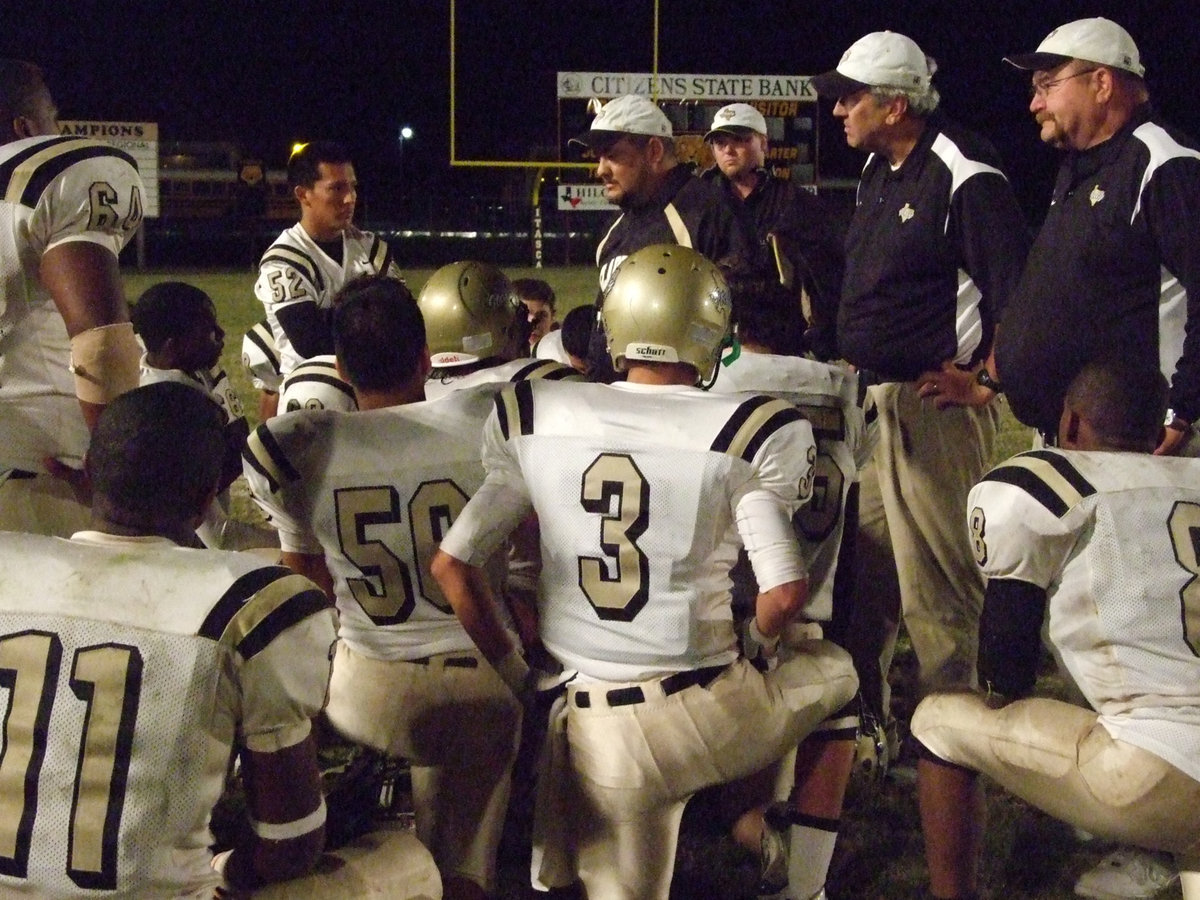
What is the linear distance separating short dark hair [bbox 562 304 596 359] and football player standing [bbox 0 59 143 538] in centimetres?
201

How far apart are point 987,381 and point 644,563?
6.74 feet

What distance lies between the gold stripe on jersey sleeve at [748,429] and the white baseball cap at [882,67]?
6.89 feet

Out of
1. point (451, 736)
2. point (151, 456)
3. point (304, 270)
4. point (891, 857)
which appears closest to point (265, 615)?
point (151, 456)

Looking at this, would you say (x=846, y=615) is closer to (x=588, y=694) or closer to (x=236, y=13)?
(x=588, y=694)

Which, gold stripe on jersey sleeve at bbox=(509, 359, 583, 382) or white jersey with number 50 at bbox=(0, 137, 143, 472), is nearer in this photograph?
white jersey with number 50 at bbox=(0, 137, 143, 472)

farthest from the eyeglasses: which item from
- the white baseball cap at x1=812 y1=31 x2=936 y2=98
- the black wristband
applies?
the black wristband

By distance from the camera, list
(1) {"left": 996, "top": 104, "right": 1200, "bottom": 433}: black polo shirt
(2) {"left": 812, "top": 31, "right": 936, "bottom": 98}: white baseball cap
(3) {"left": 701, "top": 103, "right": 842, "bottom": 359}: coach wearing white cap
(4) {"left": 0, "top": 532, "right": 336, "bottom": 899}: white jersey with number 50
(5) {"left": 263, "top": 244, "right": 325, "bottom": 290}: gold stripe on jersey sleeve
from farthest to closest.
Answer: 1. (5) {"left": 263, "top": 244, "right": 325, "bottom": 290}: gold stripe on jersey sleeve
2. (3) {"left": 701, "top": 103, "right": 842, "bottom": 359}: coach wearing white cap
3. (2) {"left": 812, "top": 31, "right": 936, "bottom": 98}: white baseball cap
4. (1) {"left": 996, "top": 104, "right": 1200, "bottom": 433}: black polo shirt
5. (4) {"left": 0, "top": 532, "right": 336, "bottom": 899}: white jersey with number 50

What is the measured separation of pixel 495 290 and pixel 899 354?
153cm

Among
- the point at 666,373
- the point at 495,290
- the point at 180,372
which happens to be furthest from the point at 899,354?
the point at 180,372

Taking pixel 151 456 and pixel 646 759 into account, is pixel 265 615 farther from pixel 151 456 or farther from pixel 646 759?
pixel 646 759

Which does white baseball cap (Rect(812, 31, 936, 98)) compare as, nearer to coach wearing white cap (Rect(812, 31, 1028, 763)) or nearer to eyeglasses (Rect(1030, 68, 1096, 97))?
coach wearing white cap (Rect(812, 31, 1028, 763))

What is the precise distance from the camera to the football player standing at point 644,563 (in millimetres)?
2805

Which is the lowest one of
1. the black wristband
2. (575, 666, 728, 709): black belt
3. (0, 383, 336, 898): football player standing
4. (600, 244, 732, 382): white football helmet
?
(575, 666, 728, 709): black belt

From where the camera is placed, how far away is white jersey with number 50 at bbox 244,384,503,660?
313 cm
